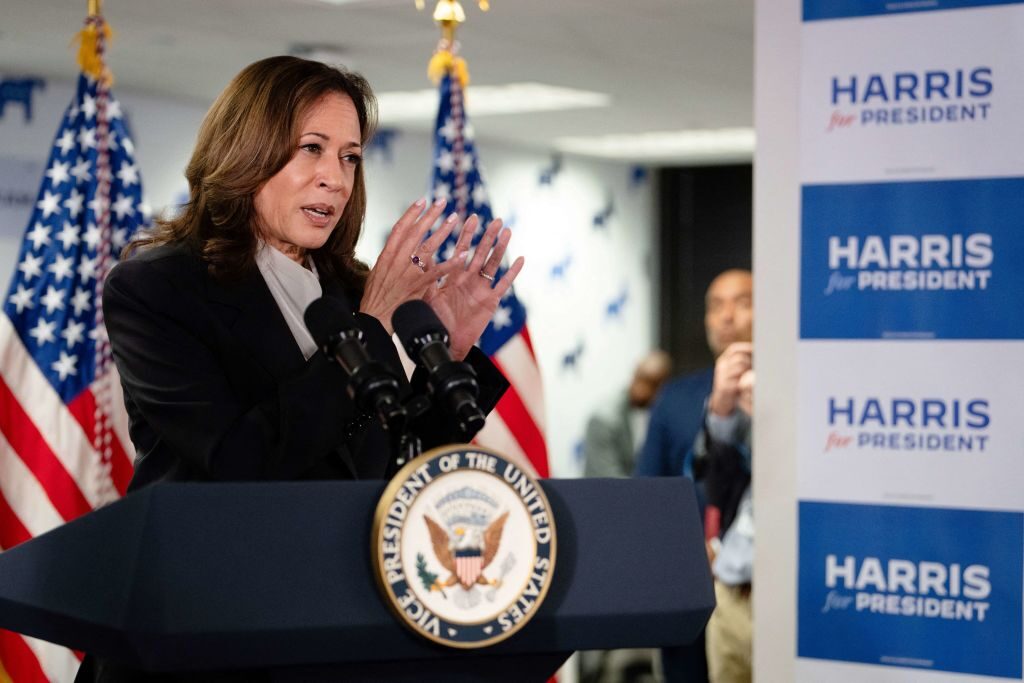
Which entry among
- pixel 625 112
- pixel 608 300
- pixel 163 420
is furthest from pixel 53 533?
pixel 608 300

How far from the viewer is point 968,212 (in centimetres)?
250

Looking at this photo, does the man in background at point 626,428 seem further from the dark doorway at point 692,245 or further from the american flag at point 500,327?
the american flag at point 500,327

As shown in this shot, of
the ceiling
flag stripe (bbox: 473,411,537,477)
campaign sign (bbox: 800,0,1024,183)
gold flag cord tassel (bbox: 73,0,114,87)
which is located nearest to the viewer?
campaign sign (bbox: 800,0,1024,183)

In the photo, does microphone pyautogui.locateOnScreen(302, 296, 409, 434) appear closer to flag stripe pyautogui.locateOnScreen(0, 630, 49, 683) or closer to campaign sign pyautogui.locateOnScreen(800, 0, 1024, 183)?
campaign sign pyautogui.locateOnScreen(800, 0, 1024, 183)

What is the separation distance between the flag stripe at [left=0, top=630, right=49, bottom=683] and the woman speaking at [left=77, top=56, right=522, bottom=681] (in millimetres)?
1992

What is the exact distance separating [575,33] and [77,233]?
2.44 meters

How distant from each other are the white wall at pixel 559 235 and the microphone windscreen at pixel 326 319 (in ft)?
18.8

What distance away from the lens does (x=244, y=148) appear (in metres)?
1.56

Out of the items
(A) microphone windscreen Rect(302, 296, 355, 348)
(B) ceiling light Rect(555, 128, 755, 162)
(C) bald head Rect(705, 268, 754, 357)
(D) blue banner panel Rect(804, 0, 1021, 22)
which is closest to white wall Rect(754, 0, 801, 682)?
(D) blue banner panel Rect(804, 0, 1021, 22)

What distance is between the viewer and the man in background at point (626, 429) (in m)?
8.08

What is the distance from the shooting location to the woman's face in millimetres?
1556

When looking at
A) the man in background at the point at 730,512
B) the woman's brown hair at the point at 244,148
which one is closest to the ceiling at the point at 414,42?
the man in background at the point at 730,512

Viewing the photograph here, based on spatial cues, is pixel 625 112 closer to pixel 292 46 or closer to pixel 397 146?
pixel 397 146

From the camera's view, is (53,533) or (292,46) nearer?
(53,533)
